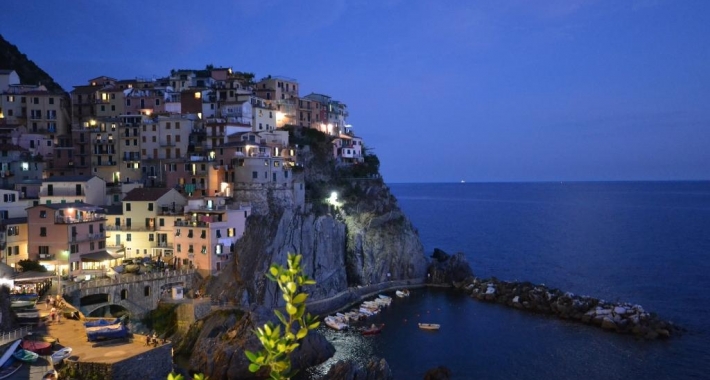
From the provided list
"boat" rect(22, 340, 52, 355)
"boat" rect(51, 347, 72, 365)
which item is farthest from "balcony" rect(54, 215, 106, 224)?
Result: "boat" rect(51, 347, 72, 365)

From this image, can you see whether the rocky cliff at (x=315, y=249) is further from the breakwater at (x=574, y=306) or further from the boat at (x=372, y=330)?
the breakwater at (x=574, y=306)

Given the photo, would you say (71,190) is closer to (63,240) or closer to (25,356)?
(63,240)

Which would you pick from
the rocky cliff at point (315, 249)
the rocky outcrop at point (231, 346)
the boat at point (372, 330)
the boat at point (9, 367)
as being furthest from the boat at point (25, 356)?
the boat at point (372, 330)

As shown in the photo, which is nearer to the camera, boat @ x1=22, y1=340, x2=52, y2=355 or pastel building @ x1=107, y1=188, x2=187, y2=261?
boat @ x1=22, y1=340, x2=52, y2=355

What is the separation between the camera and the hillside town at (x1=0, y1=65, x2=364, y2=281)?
45.5 m

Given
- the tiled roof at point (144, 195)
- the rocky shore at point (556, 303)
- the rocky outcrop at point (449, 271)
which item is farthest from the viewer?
the rocky outcrop at point (449, 271)

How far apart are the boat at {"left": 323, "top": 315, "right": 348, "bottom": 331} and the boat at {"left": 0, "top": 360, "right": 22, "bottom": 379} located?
28639mm

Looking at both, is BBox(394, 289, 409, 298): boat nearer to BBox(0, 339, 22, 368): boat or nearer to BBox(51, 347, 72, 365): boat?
BBox(51, 347, 72, 365): boat

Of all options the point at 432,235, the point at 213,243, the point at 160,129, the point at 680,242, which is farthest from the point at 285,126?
the point at 680,242

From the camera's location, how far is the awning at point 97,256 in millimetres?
44625

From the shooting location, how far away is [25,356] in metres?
26.1

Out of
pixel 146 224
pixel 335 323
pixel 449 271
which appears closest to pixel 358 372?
pixel 335 323

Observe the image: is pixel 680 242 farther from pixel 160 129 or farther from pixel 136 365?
pixel 136 365

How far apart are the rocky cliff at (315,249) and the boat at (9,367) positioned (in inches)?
538
